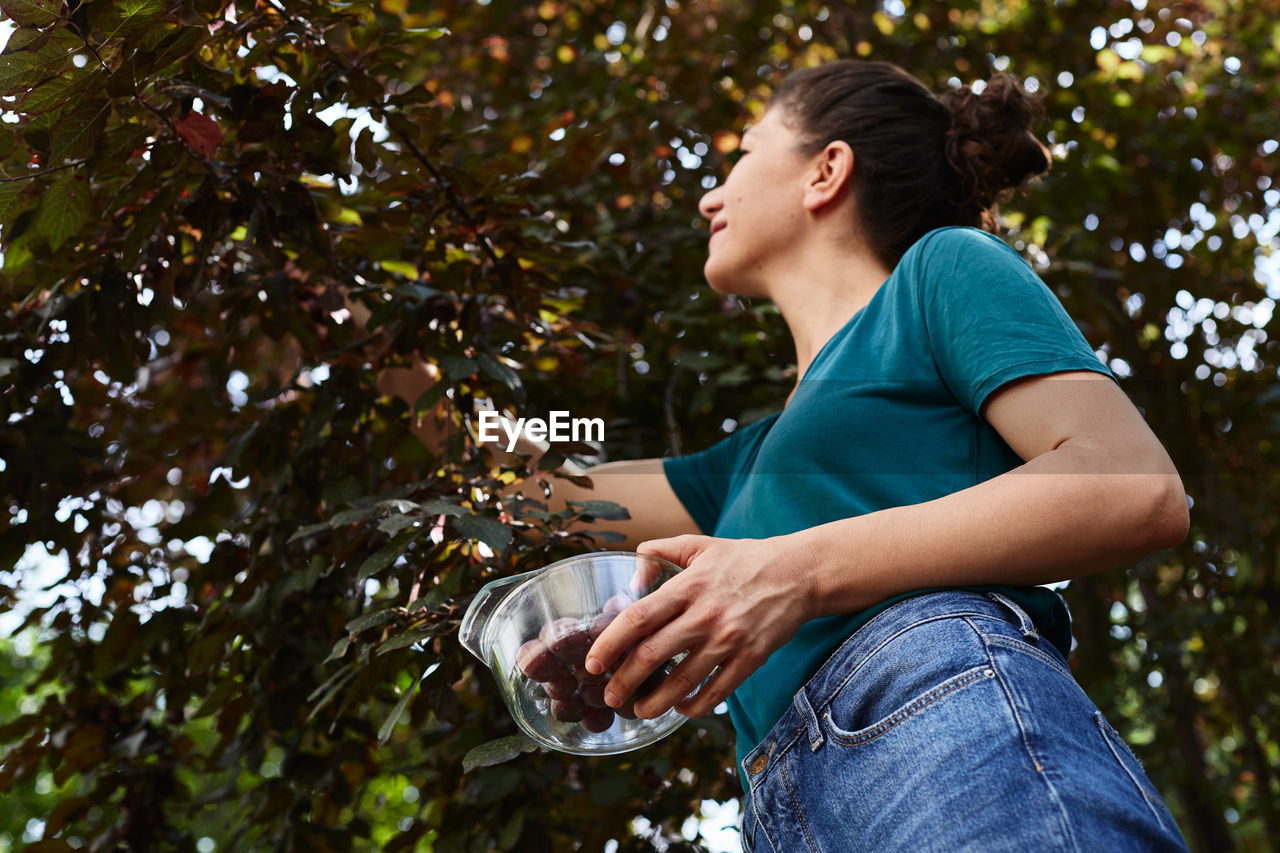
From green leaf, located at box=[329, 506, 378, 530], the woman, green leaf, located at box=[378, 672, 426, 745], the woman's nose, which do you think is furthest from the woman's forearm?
the woman's nose

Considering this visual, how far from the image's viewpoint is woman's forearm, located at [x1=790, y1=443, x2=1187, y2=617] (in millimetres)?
871

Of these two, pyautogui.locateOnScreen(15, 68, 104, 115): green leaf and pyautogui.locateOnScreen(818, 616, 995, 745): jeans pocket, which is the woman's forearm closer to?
pyautogui.locateOnScreen(818, 616, 995, 745): jeans pocket

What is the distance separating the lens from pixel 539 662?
0.91m

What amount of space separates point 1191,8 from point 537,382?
3.25m

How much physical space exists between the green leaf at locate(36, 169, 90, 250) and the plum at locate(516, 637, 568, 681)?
896mm

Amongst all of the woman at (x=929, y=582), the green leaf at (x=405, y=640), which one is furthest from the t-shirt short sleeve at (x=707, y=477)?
the green leaf at (x=405, y=640)

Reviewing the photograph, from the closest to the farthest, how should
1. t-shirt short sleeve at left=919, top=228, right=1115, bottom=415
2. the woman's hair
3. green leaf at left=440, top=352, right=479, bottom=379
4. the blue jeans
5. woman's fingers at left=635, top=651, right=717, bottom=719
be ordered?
1. the blue jeans
2. woman's fingers at left=635, top=651, right=717, bottom=719
3. t-shirt short sleeve at left=919, top=228, right=1115, bottom=415
4. green leaf at left=440, top=352, right=479, bottom=379
5. the woman's hair

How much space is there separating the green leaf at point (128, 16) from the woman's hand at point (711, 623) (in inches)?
34.5

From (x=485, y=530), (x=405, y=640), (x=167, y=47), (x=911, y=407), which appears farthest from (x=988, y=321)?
(x=167, y=47)

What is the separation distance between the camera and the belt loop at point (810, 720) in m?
0.95

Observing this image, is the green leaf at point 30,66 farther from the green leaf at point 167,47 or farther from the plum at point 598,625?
the plum at point 598,625

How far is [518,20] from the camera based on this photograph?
367cm

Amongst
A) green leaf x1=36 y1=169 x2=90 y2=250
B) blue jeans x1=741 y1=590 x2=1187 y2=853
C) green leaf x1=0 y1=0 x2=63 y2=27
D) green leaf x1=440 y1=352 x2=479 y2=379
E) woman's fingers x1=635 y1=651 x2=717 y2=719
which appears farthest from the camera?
green leaf x1=440 y1=352 x2=479 y2=379

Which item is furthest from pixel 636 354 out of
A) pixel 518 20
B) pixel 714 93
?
pixel 518 20
